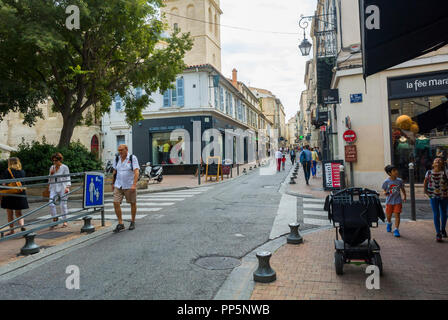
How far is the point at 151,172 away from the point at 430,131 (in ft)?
43.2

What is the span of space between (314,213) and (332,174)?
14.3 feet

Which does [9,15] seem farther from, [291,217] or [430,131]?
[430,131]

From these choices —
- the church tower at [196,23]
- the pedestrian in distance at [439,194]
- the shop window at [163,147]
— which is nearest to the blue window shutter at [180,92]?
the shop window at [163,147]

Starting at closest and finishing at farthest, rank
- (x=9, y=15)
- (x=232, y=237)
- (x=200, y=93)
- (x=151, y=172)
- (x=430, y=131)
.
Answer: (x=232, y=237), (x=9, y=15), (x=430, y=131), (x=151, y=172), (x=200, y=93)

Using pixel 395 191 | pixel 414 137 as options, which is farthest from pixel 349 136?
pixel 395 191

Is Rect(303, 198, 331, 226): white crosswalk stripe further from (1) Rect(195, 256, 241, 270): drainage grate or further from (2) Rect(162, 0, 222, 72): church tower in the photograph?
(2) Rect(162, 0, 222, 72): church tower

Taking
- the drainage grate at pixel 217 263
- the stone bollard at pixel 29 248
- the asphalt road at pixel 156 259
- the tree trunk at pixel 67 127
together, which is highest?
the tree trunk at pixel 67 127

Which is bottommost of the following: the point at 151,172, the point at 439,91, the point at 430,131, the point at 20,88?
the point at 151,172

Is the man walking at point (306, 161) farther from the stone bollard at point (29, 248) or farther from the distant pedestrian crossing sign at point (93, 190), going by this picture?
the stone bollard at point (29, 248)

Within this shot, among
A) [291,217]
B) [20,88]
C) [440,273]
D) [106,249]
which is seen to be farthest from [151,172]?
[440,273]

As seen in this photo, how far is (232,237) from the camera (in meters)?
6.08

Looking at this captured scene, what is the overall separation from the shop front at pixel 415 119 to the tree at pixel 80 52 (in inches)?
358

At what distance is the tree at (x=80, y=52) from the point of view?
1048 cm
